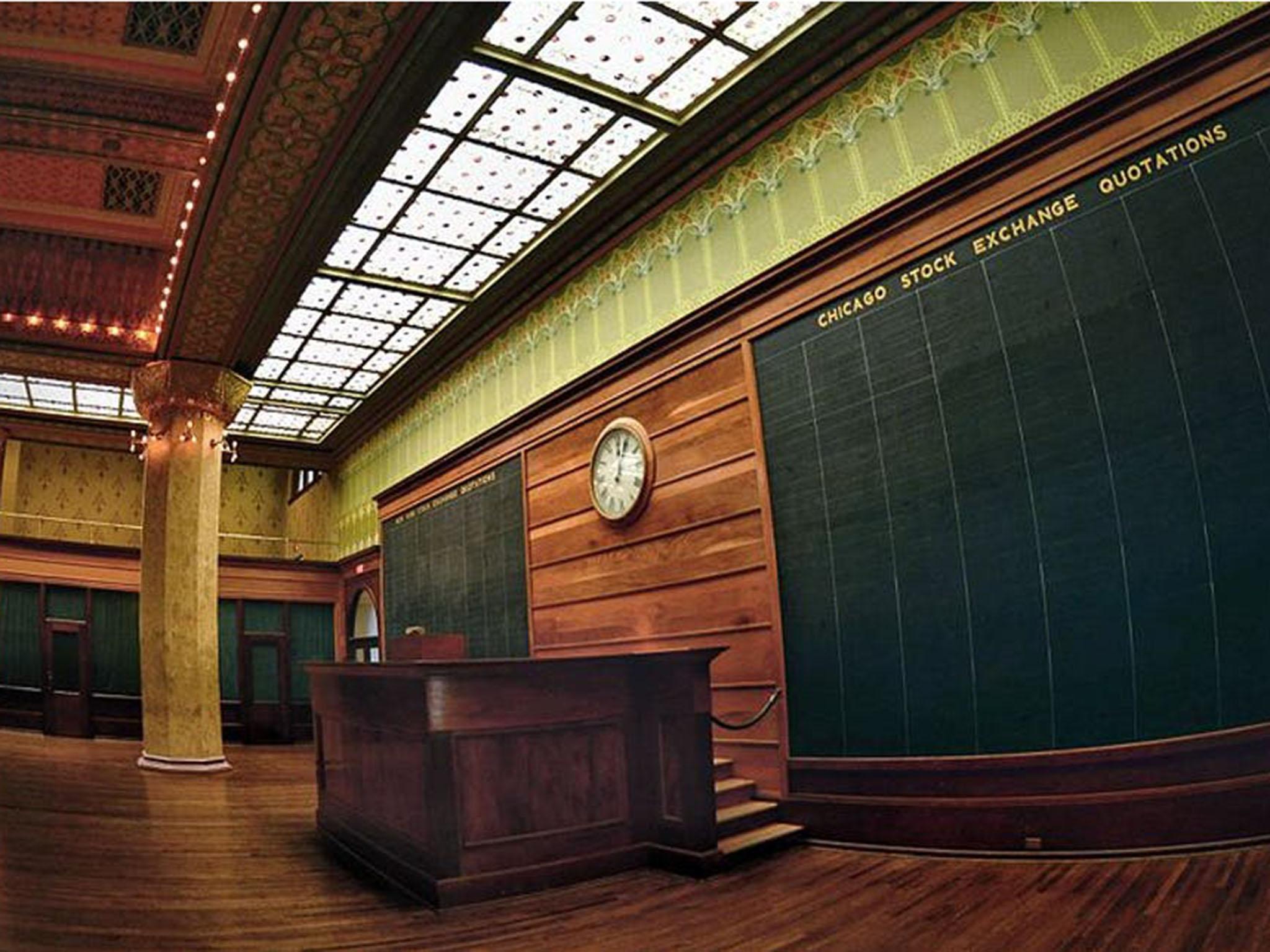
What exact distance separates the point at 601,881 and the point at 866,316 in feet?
10.2

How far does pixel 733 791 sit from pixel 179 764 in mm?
5962

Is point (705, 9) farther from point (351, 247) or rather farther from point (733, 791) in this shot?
point (733, 791)

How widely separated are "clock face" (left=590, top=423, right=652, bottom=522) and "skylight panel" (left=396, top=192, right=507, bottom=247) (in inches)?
78.7

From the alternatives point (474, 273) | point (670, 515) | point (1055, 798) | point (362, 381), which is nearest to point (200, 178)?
point (474, 273)

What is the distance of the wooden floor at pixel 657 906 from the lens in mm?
2393

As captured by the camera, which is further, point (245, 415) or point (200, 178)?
point (245, 415)

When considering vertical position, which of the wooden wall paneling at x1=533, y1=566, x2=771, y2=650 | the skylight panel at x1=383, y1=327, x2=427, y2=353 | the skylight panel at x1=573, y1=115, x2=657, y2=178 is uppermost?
the skylight panel at x1=383, y1=327, x2=427, y2=353

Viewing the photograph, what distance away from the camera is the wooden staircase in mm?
3629

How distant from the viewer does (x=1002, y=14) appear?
3785 mm

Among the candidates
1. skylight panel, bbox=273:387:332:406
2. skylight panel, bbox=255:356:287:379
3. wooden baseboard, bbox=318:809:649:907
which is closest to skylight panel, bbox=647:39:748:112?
wooden baseboard, bbox=318:809:649:907

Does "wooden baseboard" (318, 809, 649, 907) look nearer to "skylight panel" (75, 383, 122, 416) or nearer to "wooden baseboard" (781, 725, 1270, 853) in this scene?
"wooden baseboard" (781, 725, 1270, 853)

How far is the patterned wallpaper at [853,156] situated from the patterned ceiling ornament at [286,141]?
228cm

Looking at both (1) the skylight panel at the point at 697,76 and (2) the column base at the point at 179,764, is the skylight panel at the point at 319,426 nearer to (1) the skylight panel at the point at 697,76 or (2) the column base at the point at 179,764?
(2) the column base at the point at 179,764

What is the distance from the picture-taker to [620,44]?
4504 mm
